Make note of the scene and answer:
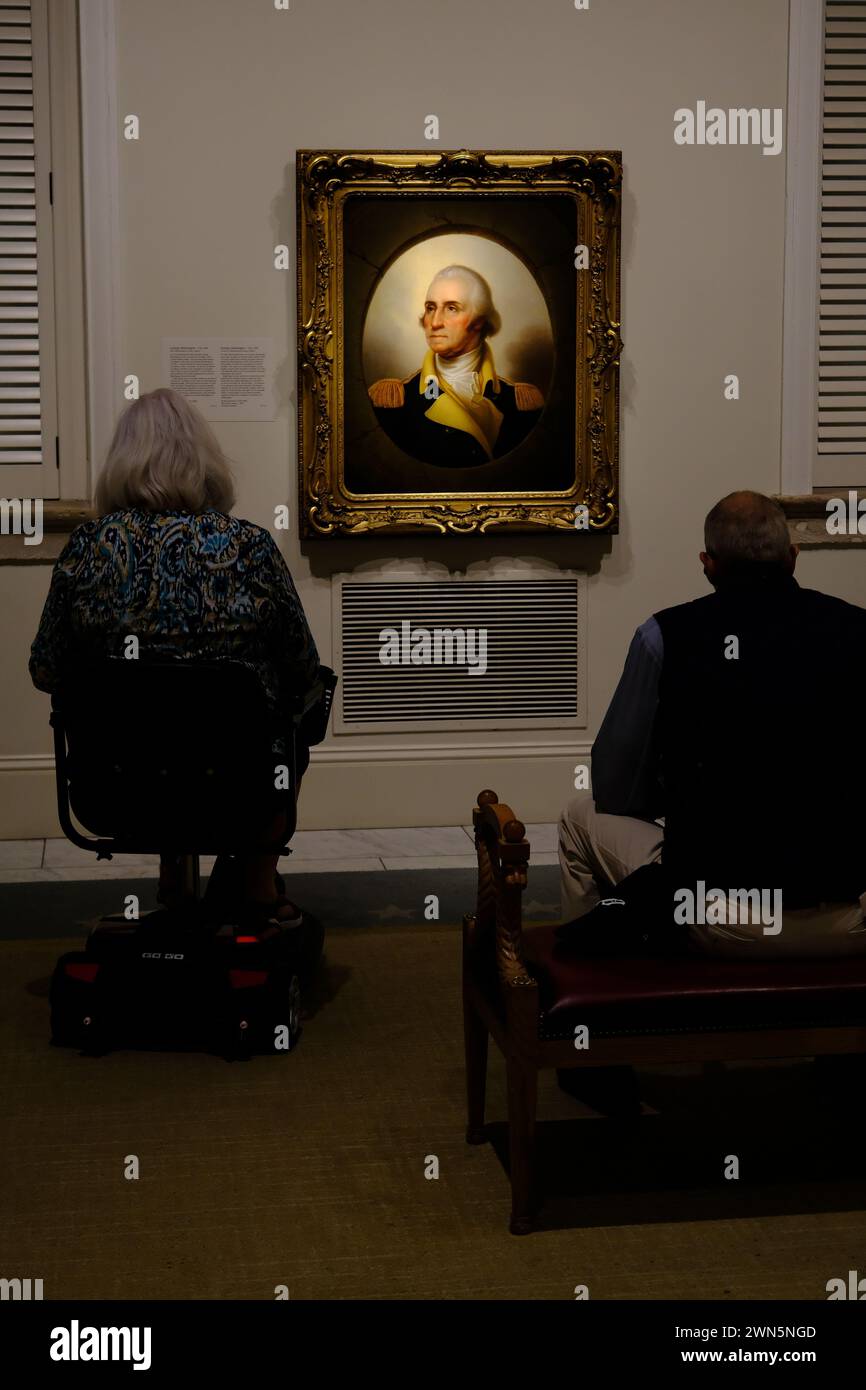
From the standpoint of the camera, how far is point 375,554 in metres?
6.37

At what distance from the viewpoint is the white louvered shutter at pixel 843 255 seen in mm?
6402

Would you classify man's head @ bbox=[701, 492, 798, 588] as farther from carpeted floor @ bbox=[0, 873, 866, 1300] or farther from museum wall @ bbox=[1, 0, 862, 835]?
museum wall @ bbox=[1, 0, 862, 835]

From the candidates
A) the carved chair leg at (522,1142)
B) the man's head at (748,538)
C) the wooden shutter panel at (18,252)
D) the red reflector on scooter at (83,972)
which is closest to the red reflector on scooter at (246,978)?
the red reflector on scooter at (83,972)

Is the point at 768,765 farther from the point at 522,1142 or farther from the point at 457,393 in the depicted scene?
the point at 457,393

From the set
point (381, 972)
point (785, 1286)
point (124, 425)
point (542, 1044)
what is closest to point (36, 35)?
point (124, 425)

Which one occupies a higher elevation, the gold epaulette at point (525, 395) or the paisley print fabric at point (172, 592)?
the gold epaulette at point (525, 395)

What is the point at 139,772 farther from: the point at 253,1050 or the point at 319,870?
the point at 319,870

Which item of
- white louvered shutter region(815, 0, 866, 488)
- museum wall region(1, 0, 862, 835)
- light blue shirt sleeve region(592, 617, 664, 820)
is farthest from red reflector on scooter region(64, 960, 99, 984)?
white louvered shutter region(815, 0, 866, 488)

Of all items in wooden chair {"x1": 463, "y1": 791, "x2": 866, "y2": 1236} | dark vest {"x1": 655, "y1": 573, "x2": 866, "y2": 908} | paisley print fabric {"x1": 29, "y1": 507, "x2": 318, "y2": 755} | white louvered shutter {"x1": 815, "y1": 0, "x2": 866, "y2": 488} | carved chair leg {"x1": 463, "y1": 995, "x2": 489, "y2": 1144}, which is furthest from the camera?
white louvered shutter {"x1": 815, "y1": 0, "x2": 866, "y2": 488}

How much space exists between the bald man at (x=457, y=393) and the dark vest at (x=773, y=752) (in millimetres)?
3378

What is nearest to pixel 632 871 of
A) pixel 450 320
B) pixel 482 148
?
pixel 450 320

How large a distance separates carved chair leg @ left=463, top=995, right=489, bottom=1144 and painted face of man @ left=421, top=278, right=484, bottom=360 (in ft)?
11.8

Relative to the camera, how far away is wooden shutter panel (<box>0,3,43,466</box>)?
6.02 meters

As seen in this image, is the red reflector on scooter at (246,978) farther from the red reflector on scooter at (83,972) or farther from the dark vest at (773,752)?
the dark vest at (773,752)
